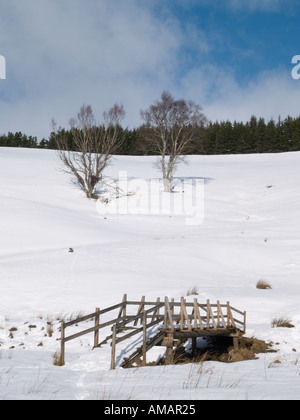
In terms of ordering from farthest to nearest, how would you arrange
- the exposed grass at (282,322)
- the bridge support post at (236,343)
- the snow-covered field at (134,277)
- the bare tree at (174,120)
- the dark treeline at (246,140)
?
the dark treeline at (246,140) → the bare tree at (174,120) → the exposed grass at (282,322) → the bridge support post at (236,343) → the snow-covered field at (134,277)

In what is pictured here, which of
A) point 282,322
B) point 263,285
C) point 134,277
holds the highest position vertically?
point 134,277

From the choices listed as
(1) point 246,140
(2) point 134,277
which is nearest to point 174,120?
(2) point 134,277

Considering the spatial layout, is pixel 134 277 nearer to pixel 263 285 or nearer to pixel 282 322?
pixel 263 285

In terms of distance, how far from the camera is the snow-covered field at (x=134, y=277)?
670 centimetres

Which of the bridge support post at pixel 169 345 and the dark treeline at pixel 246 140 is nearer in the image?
the bridge support post at pixel 169 345

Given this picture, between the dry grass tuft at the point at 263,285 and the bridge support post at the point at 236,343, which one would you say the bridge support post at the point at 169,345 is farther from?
the dry grass tuft at the point at 263,285

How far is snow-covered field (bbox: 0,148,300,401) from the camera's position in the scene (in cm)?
670

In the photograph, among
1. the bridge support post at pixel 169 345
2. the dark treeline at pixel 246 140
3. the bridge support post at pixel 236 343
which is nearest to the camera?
the bridge support post at pixel 169 345

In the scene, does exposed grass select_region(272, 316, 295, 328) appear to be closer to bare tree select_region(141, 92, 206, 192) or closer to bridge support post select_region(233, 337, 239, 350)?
bridge support post select_region(233, 337, 239, 350)

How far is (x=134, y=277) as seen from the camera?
18031mm

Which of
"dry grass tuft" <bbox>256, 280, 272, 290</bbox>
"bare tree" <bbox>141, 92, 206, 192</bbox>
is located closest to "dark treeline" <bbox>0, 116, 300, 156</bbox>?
"bare tree" <bbox>141, 92, 206, 192</bbox>

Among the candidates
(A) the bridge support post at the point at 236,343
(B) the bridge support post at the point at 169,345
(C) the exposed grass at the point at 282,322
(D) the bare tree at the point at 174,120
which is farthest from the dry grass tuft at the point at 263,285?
(D) the bare tree at the point at 174,120

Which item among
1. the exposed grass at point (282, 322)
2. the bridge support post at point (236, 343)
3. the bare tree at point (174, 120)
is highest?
the bare tree at point (174, 120)
